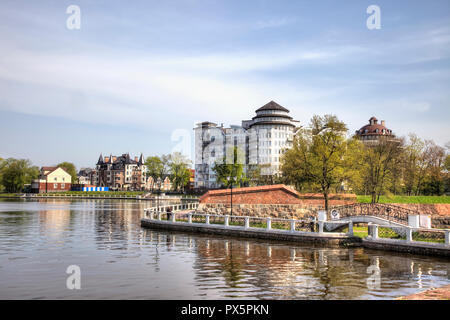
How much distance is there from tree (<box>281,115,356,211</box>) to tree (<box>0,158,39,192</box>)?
126 m

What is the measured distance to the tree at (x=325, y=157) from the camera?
40.9m

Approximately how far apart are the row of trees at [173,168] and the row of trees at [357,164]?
59263mm

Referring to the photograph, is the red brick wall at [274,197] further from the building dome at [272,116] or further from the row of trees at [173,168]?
the row of trees at [173,168]

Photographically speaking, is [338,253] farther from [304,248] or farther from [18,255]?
[18,255]

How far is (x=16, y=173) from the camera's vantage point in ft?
454

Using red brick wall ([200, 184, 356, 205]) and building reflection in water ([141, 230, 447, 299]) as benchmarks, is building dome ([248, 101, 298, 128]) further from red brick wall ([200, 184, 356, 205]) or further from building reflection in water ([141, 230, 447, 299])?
building reflection in water ([141, 230, 447, 299])

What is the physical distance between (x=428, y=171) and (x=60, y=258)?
62841 mm

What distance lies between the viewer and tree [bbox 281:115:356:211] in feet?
134

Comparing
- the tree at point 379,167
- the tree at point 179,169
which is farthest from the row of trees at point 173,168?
the tree at point 379,167

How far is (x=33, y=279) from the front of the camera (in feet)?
49.7

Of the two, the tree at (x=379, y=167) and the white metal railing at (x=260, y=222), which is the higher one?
the tree at (x=379, y=167)

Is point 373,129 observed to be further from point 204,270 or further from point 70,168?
point 70,168

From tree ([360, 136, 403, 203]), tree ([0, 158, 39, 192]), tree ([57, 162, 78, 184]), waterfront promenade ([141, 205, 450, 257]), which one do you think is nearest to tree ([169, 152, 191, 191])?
tree ([0, 158, 39, 192])
